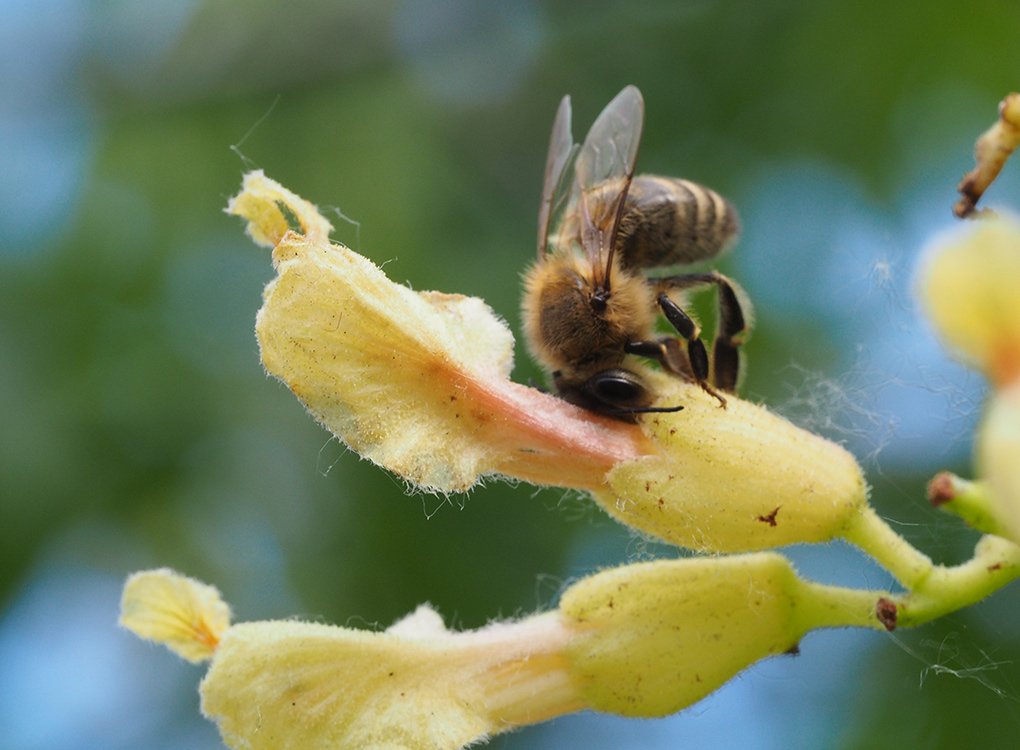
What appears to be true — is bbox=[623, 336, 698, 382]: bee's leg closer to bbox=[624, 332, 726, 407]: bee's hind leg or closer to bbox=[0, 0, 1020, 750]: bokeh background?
bbox=[624, 332, 726, 407]: bee's hind leg

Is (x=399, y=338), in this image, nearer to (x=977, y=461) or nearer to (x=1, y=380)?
(x=977, y=461)

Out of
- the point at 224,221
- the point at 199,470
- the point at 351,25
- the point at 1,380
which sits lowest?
the point at 199,470

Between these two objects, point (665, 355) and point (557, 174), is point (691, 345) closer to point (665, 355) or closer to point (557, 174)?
point (665, 355)

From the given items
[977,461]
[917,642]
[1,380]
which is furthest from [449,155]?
[977,461]

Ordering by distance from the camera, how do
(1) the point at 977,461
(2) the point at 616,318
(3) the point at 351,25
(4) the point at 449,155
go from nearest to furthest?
(1) the point at 977,461
(2) the point at 616,318
(3) the point at 351,25
(4) the point at 449,155

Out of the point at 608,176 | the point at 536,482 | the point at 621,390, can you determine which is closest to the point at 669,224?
the point at 608,176

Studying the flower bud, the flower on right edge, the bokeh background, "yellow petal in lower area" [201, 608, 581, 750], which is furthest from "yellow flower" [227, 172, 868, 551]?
the bokeh background

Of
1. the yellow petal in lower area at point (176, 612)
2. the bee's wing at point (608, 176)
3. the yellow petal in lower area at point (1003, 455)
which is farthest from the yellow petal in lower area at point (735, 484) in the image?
the yellow petal in lower area at point (176, 612)
